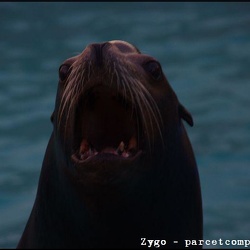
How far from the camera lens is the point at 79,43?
1272 cm

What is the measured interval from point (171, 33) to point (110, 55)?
8.27m

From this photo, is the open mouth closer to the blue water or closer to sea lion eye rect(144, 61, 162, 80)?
sea lion eye rect(144, 61, 162, 80)

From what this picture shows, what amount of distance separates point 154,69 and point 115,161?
72 centimetres

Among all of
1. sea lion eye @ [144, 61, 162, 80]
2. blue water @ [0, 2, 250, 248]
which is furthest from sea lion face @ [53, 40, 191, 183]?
blue water @ [0, 2, 250, 248]

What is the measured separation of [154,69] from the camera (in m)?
5.23

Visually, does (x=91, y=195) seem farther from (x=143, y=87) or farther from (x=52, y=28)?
(x=52, y=28)

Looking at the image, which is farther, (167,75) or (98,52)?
(167,75)

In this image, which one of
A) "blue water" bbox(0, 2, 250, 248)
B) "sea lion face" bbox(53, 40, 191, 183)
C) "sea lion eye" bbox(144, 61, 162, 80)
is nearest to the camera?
"sea lion face" bbox(53, 40, 191, 183)

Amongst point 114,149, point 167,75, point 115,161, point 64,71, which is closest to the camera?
point 115,161

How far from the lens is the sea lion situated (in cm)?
486

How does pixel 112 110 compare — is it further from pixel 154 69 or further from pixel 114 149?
pixel 154 69

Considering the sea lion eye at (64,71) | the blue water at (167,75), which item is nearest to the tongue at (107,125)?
the sea lion eye at (64,71)

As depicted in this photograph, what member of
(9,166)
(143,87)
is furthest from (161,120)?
(9,166)

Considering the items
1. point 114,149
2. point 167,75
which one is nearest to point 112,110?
point 114,149
